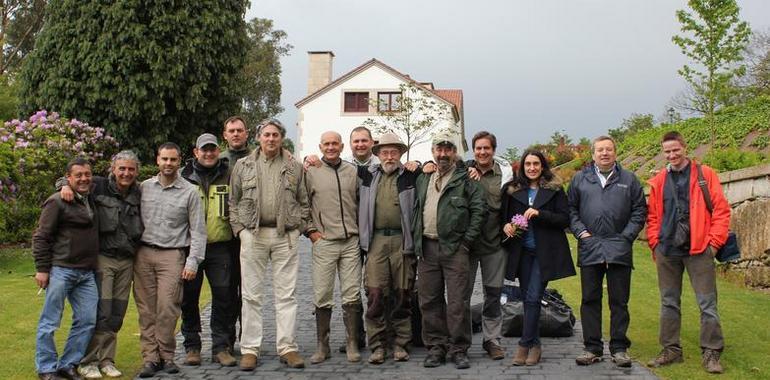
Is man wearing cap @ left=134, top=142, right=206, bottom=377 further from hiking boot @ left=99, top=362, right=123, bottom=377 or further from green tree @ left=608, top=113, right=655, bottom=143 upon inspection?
green tree @ left=608, top=113, right=655, bottom=143

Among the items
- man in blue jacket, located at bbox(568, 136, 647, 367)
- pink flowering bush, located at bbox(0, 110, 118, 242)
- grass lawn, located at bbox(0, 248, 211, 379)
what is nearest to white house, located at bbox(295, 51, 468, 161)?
pink flowering bush, located at bbox(0, 110, 118, 242)

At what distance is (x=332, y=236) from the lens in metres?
6.74

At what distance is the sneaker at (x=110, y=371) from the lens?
612cm

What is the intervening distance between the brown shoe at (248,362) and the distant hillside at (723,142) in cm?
1052

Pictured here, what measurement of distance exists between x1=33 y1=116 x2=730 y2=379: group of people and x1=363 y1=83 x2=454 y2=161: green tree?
104 feet

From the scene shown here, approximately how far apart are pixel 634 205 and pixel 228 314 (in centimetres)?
378

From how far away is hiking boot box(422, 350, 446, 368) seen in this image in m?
6.45

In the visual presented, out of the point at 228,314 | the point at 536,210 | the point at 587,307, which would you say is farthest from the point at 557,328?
the point at 228,314

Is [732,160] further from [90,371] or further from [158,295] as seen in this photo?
[90,371]

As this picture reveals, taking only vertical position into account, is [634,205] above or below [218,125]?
below

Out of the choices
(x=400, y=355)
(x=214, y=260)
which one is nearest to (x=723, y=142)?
(x=400, y=355)

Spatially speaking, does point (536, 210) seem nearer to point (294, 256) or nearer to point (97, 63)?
point (294, 256)

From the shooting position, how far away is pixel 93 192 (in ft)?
20.0

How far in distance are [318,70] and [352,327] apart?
135 feet
